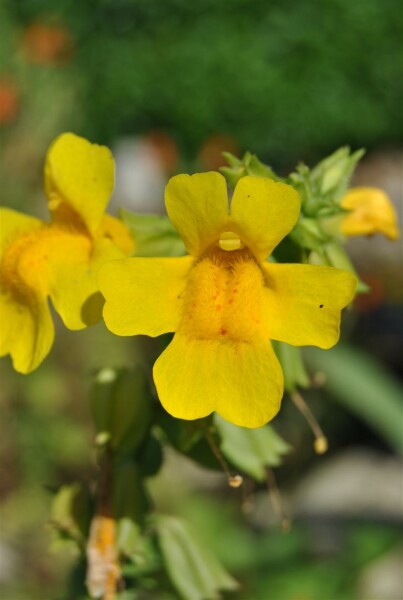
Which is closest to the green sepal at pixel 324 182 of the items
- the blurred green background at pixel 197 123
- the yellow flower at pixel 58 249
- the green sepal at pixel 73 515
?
the yellow flower at pixel 58 249

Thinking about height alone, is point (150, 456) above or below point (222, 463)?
below

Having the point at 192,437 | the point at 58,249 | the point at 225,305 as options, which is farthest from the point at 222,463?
the point at 58,249

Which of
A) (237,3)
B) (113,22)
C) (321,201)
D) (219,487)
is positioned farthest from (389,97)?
(321,201)

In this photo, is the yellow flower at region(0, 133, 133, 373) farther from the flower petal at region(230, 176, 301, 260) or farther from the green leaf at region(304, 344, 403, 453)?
the green leaf at region(304, 344, 403, 453)

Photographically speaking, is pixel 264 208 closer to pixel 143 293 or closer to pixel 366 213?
pixel 143 293

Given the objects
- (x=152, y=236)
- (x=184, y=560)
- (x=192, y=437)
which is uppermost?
(x=152, y=236)
